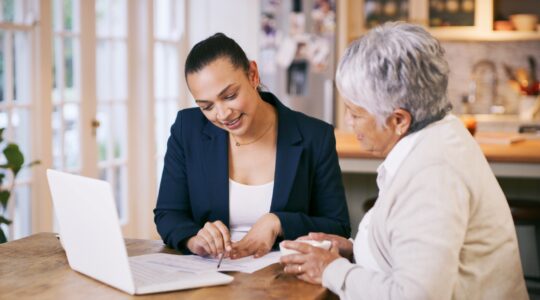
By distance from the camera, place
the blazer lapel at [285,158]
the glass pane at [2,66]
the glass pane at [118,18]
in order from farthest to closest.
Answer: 1. the glass pane at [118,18]
2. the glass pane at [2,66]
3. the blazer lapel at [285,158]

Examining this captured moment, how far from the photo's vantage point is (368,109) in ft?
5.37

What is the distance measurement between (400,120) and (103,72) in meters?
3.57

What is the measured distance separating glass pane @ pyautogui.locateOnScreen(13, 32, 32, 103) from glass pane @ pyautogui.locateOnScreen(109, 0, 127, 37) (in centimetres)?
102

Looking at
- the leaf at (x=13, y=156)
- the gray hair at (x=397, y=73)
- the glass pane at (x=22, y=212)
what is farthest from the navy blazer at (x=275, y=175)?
the glass pane at (x=22, y=212)

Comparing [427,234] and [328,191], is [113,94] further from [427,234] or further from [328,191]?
[427,234]

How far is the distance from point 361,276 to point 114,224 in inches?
20.3

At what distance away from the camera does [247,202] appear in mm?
2258

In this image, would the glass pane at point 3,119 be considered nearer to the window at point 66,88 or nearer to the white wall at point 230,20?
the window at point 66,88

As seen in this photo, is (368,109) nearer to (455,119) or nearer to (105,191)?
(455,119)

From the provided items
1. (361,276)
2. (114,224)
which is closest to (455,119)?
(361,276)

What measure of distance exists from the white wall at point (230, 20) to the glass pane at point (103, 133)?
161 cm

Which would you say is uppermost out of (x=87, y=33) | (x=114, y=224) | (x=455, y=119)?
(x=87, y=33)

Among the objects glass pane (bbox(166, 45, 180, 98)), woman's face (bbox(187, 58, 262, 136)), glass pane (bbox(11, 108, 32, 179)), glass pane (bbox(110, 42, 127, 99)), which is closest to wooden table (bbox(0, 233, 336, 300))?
woman's face (bbox(187, 58, 262, 136))

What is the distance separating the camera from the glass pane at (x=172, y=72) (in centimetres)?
594
